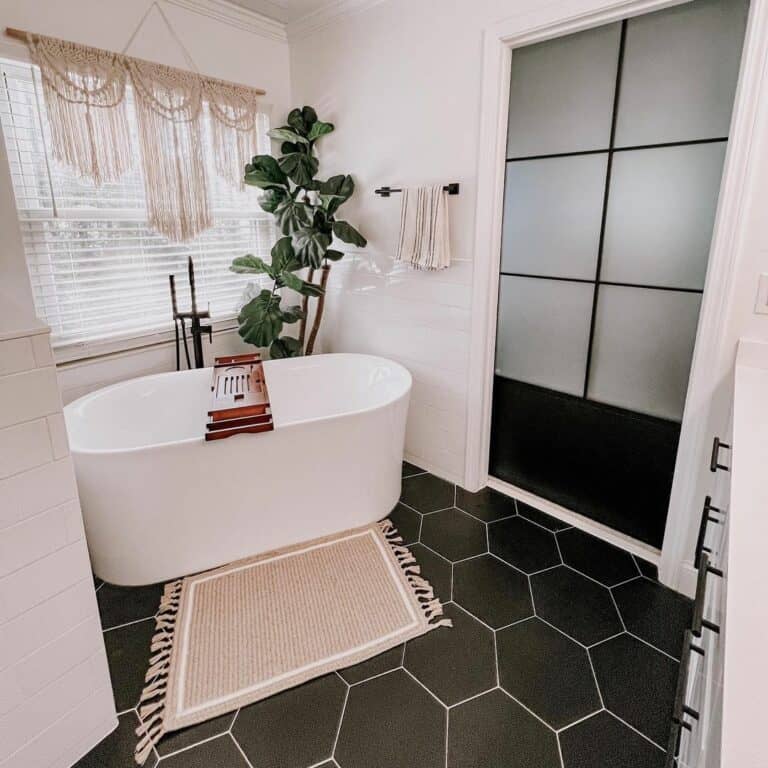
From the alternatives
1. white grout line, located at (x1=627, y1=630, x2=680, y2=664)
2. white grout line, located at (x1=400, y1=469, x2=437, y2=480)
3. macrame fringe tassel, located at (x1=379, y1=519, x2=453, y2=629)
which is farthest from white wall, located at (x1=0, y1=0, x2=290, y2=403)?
white grout line, located at (x1=627, y1=630, x2=680, y2=664)

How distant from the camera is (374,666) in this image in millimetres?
1763

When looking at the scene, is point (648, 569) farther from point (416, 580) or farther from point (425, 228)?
point (425, 228)

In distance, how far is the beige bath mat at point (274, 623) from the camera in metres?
1.66

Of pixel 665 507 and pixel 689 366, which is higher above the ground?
pixel 689 366

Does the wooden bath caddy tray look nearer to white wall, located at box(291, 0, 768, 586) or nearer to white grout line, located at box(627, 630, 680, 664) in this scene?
white wall, located at box(291, 0, 768, 586)

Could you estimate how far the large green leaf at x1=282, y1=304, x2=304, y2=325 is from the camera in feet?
10.1

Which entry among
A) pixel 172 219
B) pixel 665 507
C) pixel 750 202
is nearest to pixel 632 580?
pixel 665 507

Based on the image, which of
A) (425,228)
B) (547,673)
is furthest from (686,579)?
(425,228)

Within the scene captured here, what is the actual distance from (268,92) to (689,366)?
2898mm

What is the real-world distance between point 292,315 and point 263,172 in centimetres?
85

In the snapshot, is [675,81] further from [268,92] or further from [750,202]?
[268,92]

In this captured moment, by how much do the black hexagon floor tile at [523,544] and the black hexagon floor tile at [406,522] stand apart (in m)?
0.36

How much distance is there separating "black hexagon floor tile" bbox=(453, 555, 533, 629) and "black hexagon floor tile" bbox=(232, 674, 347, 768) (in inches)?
24.1

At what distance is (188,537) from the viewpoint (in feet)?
6.97
